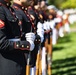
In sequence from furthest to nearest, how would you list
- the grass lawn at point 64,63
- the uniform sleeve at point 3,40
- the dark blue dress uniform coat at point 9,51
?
1. the grass lawn at point 64,63
2. the dark blue dress uniform coat at point 9,51
3. the uniform sleeve at point 3,40

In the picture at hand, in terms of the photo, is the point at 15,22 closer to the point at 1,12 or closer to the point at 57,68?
the point at 1,12

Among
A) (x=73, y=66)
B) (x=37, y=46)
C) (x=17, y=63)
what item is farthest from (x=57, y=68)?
(x=17, y=63)

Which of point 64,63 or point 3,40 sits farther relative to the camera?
point 64,63

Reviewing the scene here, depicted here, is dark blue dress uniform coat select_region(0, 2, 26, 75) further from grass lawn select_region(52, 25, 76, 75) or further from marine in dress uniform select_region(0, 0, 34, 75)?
grass lawn select_region(52, 25, 76, 75)

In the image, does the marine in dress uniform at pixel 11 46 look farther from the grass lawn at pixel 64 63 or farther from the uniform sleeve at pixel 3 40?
the grass lawn at pixel 64 63

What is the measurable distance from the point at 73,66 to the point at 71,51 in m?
4.81

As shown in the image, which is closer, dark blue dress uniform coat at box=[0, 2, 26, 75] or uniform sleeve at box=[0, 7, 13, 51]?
uniform sleeve at box=[0, 7, 13, 51]

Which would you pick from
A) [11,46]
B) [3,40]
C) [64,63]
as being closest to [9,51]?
[11,46]

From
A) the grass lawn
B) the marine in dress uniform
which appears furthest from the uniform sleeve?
the grass lawn

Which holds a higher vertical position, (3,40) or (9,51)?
(3,40)

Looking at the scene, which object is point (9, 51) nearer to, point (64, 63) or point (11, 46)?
point (11, 46)

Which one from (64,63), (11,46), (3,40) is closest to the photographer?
(3,40)

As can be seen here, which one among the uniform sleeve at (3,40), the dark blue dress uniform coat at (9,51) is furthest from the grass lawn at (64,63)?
the uniform sleeve at (3,40)

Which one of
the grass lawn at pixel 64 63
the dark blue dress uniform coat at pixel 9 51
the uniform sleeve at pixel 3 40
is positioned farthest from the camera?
the grass lawn at pixel 64 63
